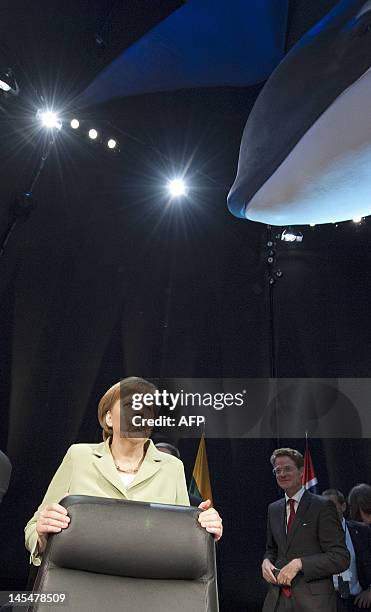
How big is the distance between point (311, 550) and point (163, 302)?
111 inches

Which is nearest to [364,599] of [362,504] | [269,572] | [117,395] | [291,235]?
[362,504]

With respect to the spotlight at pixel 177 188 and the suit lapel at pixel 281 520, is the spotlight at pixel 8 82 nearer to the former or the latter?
the spotlight at pixel 177 188

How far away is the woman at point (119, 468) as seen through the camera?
1.38 m

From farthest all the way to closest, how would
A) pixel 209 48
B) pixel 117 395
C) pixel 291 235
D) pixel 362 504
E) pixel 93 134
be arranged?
pixel 291 235 → pixel 93 134 → pixel 209 48 → pixel 362 504 → pixel 117 395

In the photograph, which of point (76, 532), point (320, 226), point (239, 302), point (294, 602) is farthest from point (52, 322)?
point (76, 532)

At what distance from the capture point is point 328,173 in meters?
2.28

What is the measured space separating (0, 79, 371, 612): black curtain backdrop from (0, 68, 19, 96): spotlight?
23.6 inches

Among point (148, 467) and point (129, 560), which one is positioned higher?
point (148, 467)

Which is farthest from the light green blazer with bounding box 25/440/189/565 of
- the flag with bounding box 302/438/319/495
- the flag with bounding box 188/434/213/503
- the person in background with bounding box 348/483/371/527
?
the flag with bounding box 302/438/319/495

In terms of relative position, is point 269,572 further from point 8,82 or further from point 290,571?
point 8,82

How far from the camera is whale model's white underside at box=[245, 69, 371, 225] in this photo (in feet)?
6.75

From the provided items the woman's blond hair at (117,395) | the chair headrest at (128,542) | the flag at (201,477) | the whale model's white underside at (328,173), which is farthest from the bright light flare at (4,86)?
the chair headrest at (128,542)

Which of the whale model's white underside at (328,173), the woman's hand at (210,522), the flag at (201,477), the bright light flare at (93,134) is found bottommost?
the woman's hand at (210,522)

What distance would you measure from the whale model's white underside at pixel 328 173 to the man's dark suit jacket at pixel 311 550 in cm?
136
